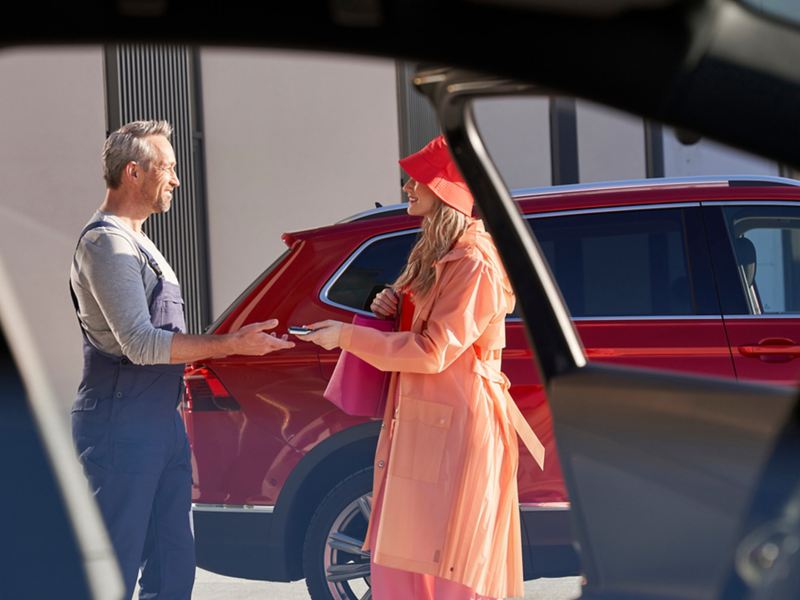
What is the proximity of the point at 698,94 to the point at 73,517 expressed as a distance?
2.90 ft

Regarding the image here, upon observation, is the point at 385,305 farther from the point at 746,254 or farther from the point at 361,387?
the point at 746,254

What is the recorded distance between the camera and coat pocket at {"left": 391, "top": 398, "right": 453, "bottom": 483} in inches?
138

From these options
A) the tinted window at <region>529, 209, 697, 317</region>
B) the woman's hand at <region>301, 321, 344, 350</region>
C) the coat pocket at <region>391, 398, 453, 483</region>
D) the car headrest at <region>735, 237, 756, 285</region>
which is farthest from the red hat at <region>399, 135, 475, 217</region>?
the car headrest at <region>735, 237, 756, 285</region>

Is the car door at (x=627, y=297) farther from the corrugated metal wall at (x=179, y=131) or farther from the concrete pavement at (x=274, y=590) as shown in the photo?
the corrugated metal wall at (x=179, y=131)

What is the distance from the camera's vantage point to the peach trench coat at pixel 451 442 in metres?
3.47

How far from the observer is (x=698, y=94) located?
1.06 m

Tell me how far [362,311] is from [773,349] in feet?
4.99

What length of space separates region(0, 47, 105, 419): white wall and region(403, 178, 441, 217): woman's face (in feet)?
23.6

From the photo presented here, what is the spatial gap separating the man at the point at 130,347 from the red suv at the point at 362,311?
83cm

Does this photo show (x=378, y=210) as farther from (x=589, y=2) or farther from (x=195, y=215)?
(x=195, y=215)

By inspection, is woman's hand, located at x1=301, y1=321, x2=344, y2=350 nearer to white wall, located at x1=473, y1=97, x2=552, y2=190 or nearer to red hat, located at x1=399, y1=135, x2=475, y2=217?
red hat, located at x1=399, y1=135, x2=475, y2=217

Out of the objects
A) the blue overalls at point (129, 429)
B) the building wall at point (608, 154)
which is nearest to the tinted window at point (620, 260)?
the blue overalls at point (129, 429)

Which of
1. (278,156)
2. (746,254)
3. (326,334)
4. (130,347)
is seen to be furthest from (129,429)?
(278,156)

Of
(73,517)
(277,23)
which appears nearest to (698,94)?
(277,23)
